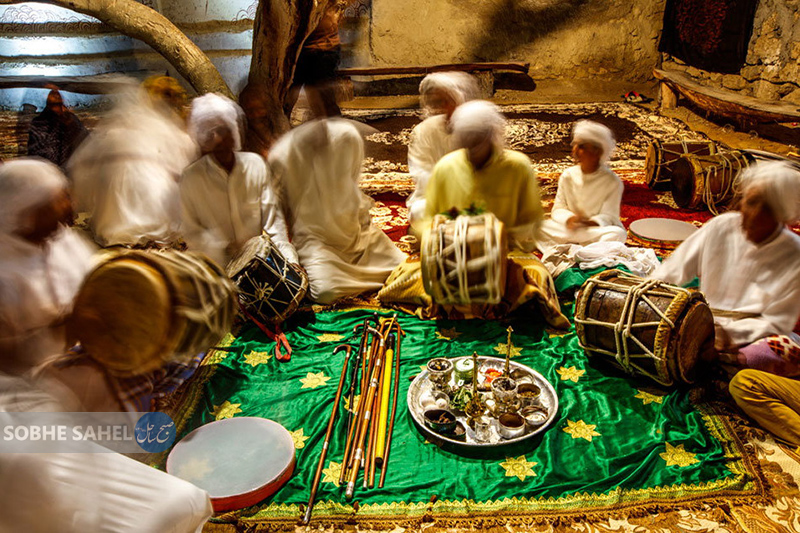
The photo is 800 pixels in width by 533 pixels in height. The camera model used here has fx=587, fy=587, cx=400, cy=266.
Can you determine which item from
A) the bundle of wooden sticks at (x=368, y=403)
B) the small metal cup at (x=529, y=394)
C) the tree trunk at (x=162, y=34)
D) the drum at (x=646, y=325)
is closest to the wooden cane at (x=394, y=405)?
the bundle of wooden sticks at (x=368, y=403)

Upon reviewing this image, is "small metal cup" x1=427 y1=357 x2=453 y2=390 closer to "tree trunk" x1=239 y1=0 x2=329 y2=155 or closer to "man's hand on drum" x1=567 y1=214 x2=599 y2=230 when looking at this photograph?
"man's hand on drum" x1=567 y1=214 x2=599 y2=230

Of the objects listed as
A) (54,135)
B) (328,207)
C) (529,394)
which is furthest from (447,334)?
(54,135)

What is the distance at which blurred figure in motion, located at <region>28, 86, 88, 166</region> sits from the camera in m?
5.85

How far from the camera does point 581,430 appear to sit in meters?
3.12

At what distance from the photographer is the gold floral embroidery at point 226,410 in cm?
332

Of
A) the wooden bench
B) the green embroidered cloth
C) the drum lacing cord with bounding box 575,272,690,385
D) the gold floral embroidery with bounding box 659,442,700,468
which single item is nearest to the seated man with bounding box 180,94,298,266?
the green embroidered cloth

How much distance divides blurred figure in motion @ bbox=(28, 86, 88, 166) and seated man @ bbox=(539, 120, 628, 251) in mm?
4773

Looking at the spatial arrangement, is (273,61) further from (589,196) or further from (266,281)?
(589,196)

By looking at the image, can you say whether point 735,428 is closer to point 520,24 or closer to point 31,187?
point 31,187

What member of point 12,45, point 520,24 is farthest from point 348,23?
point 12,45

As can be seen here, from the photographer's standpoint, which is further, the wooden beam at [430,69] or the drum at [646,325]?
the wooden beam at [430,69]

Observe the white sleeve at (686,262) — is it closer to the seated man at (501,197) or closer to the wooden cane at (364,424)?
the seated man at (501,197)

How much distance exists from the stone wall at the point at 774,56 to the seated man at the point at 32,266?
879cm

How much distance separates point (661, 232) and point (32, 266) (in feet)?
15.0
